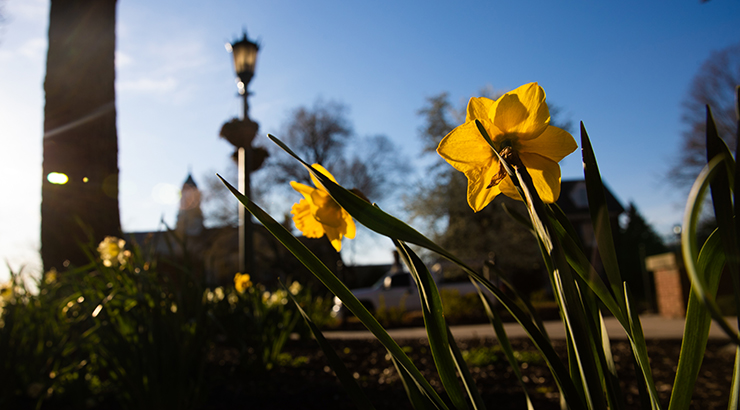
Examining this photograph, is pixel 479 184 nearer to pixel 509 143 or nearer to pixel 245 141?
pixel 509 143

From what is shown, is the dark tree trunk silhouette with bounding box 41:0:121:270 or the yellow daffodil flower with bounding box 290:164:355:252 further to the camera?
the dark tree trunk silhouette with bounding box 41:0:121:270

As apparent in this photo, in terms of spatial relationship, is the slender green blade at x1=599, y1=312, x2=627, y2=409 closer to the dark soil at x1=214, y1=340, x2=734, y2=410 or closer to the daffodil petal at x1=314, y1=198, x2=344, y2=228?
the daffodil petal at x1=314, y1=198, x2=344, y2=228

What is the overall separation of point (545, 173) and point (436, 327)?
1.02 ft

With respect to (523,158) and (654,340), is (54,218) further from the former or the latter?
(654,340)

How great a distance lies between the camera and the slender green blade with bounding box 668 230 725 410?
65 cm

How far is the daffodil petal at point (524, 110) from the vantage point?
0.66 metres

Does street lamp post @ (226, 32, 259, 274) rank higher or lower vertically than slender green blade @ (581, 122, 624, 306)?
higher

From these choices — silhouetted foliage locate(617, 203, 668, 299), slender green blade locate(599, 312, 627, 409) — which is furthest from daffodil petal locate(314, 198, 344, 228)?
silhouetted foliage locate(617, 203, 668, 299)

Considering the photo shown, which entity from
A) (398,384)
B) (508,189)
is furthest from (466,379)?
(398,384)

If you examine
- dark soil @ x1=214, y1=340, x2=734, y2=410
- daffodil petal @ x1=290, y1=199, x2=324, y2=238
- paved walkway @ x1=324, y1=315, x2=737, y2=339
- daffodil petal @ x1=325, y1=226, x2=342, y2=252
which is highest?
daffodil petal @ x1=290, y1=199, x2=324, y2=238

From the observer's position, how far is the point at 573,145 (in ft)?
2.14

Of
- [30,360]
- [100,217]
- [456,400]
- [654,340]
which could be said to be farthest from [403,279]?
[456,400]

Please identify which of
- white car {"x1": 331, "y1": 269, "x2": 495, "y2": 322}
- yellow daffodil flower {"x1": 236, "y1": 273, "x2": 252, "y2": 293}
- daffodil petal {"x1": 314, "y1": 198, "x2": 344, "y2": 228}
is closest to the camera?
daffodil petal {"x1": 314, "y1": 198, "x2": 344, "y2": 228}

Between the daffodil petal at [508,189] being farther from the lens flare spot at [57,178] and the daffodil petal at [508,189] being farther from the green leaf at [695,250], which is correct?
the lens flare spot at [57,178]
